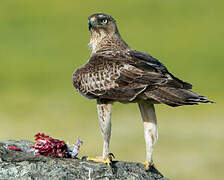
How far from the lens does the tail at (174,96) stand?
11.6m

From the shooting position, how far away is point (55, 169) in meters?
11.6

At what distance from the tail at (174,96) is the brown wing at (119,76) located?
113 mm

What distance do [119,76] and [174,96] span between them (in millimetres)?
1207

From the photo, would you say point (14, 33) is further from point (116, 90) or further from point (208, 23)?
point (116, 90)

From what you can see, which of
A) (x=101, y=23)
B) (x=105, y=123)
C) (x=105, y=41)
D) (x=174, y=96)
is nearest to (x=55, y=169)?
(x=105, y=123)

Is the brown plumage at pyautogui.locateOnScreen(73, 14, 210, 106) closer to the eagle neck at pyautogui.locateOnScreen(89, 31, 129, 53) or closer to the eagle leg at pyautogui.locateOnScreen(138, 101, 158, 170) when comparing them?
the eagle neck at pyautogui.locateOnScreen(89, 31, 129, 53)

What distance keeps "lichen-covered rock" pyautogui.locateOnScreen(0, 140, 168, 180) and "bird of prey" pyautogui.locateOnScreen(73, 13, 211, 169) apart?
1.12ft

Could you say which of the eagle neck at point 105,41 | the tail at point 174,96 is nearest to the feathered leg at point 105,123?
the tail at point 174,96

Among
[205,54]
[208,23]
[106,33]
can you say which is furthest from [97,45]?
[208,23]

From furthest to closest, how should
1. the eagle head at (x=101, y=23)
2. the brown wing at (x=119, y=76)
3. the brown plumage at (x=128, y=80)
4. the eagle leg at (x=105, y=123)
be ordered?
the eagle head at (x=101, y=23) < the eagle leg at (x=105, y=123) < the brown wing at (x=119, y=76) < the brown plumage at (x=128, y=80)

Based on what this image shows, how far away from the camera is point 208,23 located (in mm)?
58094

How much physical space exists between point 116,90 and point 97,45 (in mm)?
1969

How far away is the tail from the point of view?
11625 millimetres

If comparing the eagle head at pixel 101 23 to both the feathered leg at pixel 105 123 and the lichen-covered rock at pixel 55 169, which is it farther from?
the lichen-covered rock at pixel 55 169
